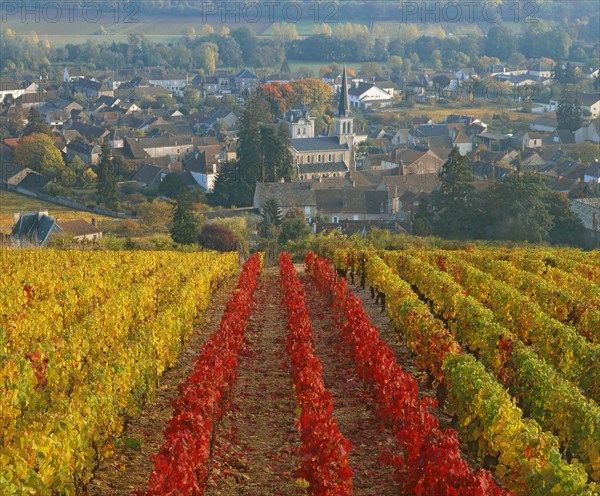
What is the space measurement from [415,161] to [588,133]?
2545 cm

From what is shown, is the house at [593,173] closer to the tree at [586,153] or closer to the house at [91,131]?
the tree at [586,153]

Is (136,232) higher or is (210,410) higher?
(210,410)

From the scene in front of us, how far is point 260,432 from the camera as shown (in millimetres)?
13695

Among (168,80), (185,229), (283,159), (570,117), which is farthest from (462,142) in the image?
(168,80)

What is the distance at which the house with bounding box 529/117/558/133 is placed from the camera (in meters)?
103

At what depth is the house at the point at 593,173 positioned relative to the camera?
71.9 meters

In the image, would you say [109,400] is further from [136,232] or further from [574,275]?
[136,232]

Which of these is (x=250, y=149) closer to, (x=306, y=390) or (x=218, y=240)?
(x=218, y=240)

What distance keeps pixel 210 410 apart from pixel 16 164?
7116 centimetres

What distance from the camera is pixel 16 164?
7888 cm

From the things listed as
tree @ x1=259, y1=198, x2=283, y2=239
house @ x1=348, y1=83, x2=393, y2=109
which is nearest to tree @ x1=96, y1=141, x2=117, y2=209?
tree @ x1=259, y1=198, x2=283, y2=239

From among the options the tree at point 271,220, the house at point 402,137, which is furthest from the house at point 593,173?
the house at point 402,137

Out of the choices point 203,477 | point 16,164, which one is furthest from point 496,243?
point 16,164

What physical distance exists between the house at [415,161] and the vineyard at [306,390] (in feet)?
200
